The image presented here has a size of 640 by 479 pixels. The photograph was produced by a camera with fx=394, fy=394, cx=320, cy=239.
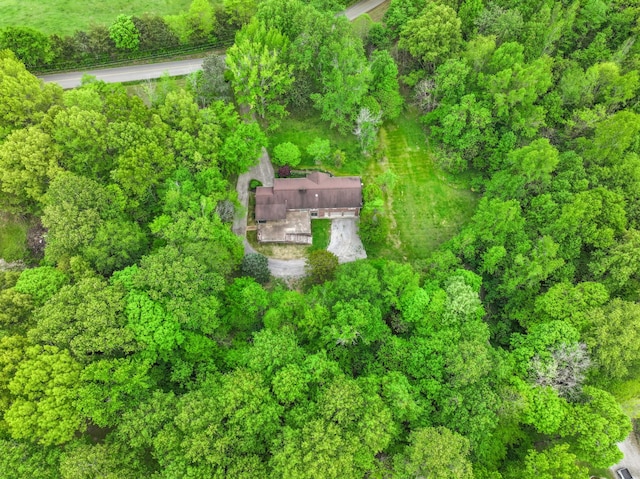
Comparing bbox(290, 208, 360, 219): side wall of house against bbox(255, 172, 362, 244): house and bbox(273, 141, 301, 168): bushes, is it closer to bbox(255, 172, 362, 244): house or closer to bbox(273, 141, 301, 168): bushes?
bbox(255, 172, 362, 244): house

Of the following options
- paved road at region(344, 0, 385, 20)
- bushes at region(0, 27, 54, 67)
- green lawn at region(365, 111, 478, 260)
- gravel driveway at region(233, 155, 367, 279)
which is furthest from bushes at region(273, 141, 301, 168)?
bushes at region(0, 27, 54, 67)

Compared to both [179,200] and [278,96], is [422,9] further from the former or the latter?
[179,200]

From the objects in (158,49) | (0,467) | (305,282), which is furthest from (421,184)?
(0,467)

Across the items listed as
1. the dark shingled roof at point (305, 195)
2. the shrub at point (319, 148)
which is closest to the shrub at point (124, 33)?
the dark shingled roof at point (305, 195)

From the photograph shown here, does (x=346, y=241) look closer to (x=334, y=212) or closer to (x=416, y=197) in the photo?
(x=334, y=212)

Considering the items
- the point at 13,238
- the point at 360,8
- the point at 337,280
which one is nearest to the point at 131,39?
the point at 13,238

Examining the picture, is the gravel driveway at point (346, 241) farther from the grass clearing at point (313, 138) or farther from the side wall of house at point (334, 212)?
the grass clearing at point (313, 138)
